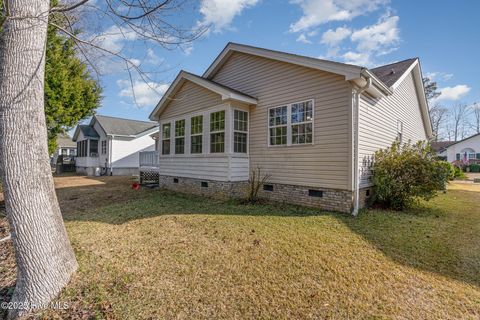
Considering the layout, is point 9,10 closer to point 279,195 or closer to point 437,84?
point 279,195

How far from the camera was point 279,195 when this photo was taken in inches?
323

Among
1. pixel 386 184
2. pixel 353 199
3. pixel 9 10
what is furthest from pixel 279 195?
pixel 9 10

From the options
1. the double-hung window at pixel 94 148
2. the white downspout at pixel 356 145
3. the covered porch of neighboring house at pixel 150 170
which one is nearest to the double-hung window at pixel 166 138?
the covered porch of neighboring house at pixel 150 170

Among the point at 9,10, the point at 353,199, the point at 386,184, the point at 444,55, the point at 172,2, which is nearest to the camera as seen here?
the point at 9,10

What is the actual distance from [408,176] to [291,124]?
380cm

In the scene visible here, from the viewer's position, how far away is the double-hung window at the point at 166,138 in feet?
38.4

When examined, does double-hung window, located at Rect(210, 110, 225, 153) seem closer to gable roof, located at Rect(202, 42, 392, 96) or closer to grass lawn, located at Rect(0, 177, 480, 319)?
gable roof, located at Rect(202, 42, 392, 96)

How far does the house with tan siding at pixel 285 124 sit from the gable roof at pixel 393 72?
0.07m

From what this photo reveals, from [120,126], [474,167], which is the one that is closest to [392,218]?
[120,126]

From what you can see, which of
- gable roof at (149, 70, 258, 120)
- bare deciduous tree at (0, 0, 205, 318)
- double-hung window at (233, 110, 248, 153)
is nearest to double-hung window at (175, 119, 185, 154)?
gable roof at (149, 70, 258, 120)

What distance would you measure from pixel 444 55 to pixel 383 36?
5630 mm

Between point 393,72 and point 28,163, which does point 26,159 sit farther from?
point 393,72

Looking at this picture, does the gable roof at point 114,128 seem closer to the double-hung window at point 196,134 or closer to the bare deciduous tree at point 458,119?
the double-hung window at point 196,134

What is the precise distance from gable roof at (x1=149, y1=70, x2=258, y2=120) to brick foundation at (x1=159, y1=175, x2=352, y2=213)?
3.06 metres
